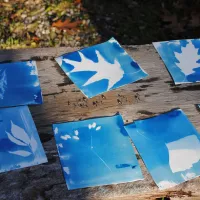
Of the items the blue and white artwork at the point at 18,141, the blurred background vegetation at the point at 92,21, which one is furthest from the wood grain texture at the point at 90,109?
the blurred background vegetation at the point at 92,21

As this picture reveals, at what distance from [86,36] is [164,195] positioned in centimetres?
150

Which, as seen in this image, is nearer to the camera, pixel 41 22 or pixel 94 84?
pixel 94 84

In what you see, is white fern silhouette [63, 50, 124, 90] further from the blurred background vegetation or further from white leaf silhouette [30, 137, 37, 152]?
the blurred background vegetation

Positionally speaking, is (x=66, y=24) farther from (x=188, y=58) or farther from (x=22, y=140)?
(x=22, y=140)

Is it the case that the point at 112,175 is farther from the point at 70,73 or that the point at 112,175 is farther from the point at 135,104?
the point at 70,73

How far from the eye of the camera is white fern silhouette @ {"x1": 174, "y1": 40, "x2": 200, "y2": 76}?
4.63 ft

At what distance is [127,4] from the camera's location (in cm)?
263

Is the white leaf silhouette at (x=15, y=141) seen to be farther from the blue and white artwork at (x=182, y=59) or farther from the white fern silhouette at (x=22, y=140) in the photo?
the blue and white artwork at (x=182, y=59)

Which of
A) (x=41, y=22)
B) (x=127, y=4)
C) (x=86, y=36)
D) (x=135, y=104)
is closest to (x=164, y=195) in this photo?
(x=135, y=104)

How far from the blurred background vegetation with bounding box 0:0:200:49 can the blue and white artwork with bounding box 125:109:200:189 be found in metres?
1.24

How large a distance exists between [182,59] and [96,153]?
0.59 metres

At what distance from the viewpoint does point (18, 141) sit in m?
1.10

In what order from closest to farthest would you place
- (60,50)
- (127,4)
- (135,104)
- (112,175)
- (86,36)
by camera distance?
1. (112,175)
2. (135,104)
3. (60,50)
4. (86,36)
5. (127,4)

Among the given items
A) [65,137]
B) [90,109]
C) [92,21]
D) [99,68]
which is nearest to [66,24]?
[92,21]
